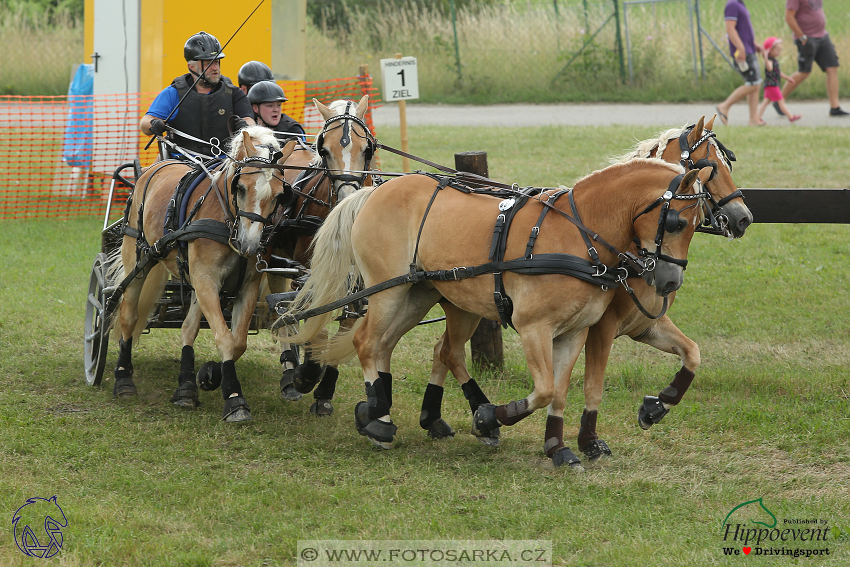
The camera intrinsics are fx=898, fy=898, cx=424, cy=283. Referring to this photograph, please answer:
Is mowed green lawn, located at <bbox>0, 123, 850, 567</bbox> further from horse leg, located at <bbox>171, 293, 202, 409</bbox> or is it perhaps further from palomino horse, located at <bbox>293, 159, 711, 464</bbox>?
palomino horse, located at <bbox>293, 159, 711, 464</bbox>

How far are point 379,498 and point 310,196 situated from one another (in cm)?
224

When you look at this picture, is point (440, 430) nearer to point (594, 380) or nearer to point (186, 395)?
point (594, 380)

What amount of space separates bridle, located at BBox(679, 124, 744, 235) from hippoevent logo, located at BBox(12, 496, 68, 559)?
3.56 meters

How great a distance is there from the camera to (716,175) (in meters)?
4.99

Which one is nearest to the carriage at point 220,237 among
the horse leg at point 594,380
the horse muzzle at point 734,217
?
the horse leg at point 594,380

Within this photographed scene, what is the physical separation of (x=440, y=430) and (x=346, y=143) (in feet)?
6.34

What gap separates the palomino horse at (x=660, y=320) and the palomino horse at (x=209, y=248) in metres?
1.37

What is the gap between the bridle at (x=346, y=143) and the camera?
5777mm

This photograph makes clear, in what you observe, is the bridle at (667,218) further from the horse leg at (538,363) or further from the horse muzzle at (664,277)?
the horse leg at (538,363)

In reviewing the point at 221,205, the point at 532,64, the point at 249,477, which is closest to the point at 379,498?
the point at 249,477

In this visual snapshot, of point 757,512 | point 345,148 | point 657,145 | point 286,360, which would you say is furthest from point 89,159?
point 757,512

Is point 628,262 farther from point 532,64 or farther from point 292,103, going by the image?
point 532,64

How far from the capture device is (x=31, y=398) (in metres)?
6.26

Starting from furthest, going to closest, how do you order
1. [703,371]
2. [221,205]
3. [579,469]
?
1. [703,371]
2. [221,205]
3. [579,469]
